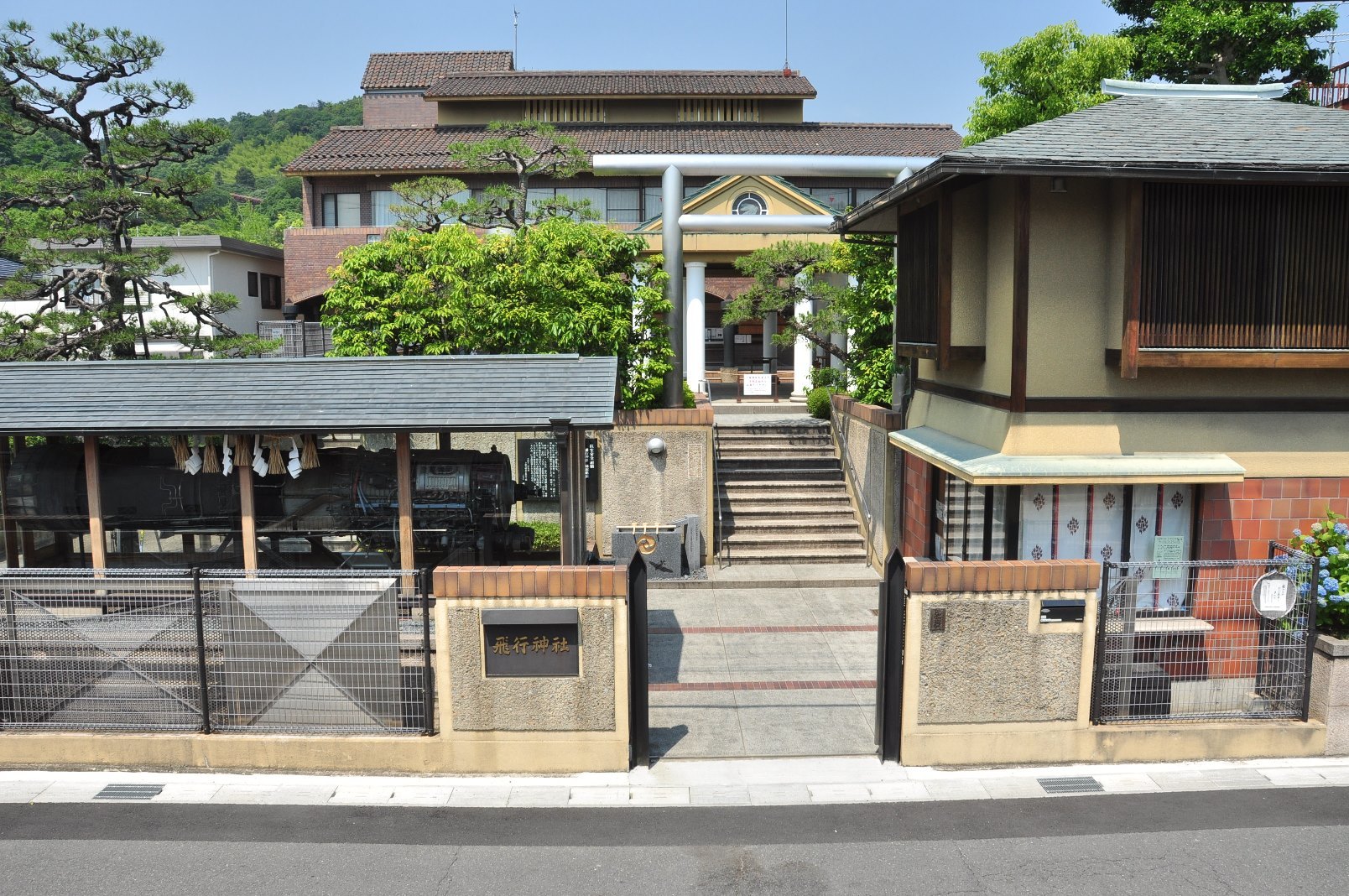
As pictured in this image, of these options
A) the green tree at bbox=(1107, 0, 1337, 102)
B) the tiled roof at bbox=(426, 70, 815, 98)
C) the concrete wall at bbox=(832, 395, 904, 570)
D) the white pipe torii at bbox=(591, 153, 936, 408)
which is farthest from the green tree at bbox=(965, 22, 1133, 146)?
the tiled roof at bbox=(426, 70, 815, 98)

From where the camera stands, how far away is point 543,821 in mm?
8062

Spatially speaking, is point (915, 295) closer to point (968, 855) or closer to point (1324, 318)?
point (1324, 318)

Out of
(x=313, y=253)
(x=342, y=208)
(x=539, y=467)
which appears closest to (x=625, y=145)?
(x=342, y=208)

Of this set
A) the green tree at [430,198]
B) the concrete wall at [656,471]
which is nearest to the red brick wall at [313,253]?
the green tree at [430,198]

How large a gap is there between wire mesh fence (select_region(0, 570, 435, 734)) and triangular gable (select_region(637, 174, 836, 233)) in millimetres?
21146

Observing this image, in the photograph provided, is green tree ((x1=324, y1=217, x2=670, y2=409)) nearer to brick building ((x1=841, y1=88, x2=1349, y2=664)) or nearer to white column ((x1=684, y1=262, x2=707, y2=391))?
→ brick building ((x1=841, y1=88, x2=1349, y2=664))

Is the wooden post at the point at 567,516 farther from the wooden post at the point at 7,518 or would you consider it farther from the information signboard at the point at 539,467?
the wooden post at the point at 7,518

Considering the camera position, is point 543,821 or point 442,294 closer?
point 543,821

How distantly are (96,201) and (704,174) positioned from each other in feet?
36.0

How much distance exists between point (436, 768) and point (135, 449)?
6.92 meters

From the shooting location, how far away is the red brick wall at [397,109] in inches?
1988

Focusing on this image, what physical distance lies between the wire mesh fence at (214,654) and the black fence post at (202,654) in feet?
0.03

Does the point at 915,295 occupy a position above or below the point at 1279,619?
above

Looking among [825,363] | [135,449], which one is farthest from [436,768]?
[825,363]
